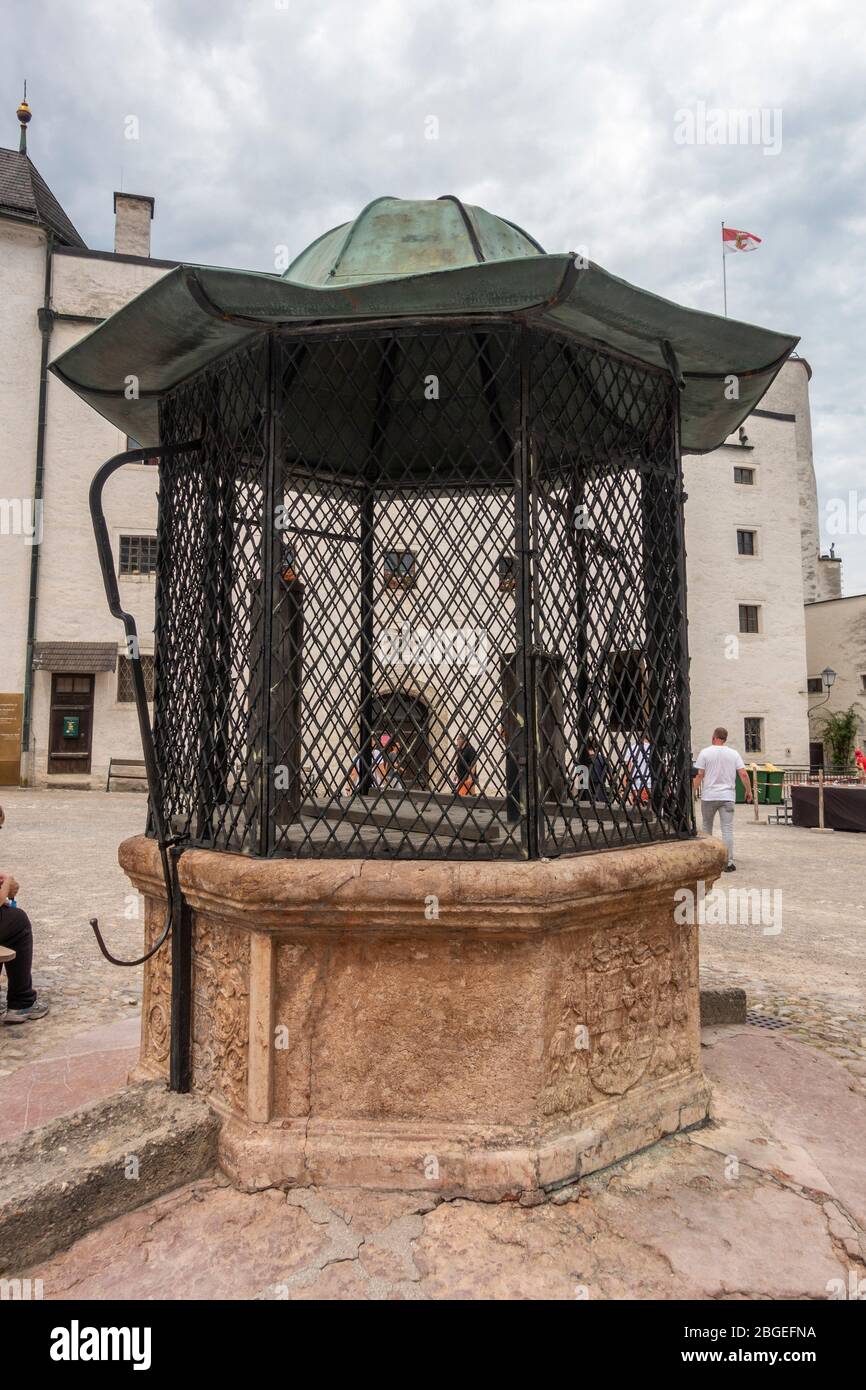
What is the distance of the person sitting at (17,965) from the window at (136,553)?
16768mm

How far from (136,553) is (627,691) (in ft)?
64.2

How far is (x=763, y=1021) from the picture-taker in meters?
4.57

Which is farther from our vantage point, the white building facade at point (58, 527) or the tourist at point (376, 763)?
the white building facade at point (58, 527)

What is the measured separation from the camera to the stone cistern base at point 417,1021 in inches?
100

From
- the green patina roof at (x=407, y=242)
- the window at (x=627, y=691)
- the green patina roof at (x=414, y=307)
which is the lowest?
the window at (x=627, y=691)

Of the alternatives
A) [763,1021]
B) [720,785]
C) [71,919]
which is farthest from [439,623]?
[720,785]

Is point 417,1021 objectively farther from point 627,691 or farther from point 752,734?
point 752,734

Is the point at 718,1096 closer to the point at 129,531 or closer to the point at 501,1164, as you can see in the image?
the point at 501,1164

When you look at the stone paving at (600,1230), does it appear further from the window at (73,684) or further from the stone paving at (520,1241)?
the window at (73,684)

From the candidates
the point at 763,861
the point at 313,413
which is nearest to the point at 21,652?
the point at 763,861

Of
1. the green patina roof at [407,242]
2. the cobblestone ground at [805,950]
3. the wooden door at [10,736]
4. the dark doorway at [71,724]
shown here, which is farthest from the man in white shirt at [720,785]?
the wooden door at [10,736]

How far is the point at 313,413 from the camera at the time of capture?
420cm

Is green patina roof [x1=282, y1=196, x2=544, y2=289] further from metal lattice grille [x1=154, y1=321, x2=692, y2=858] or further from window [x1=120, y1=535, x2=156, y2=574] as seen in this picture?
window [x1=120, y1=535, x2=156, y2=574]

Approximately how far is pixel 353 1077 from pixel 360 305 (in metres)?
2.38
